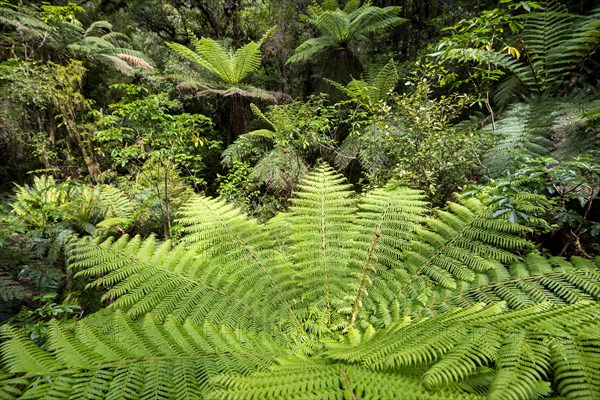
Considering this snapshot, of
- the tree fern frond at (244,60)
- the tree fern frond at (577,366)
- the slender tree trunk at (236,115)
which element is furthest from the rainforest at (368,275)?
the slender tree trunk at (236,115)

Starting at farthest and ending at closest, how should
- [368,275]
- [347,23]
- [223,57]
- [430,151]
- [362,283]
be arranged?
[223,57] < [347,23] < [430,151] < [368,275] < [362,283]

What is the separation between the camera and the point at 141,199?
422cm

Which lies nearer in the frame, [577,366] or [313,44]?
[577,366]

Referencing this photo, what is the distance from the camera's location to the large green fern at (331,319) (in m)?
0.68

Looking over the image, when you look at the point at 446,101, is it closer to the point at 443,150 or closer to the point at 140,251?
the point at 443,150

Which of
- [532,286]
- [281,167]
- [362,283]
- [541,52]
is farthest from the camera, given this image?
[281,167]

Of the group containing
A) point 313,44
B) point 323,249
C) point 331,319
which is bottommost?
point 331,319

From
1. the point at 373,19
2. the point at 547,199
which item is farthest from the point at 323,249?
the point at 373,19

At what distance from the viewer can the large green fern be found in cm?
68

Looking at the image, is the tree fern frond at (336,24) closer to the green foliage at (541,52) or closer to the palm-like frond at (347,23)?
the palm-like frond at (347,23)

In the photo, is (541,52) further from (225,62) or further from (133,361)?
(225,62)

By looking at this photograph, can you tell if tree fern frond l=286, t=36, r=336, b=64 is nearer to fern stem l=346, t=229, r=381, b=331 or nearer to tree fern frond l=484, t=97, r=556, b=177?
tree fern frond l=484, t=97, r=556, b=177

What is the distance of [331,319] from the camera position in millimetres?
1388

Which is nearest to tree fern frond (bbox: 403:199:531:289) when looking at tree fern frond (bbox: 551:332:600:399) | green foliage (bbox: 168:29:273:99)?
tree fern frond (bbox: 551:332:600:399)
